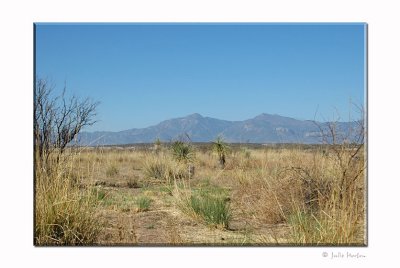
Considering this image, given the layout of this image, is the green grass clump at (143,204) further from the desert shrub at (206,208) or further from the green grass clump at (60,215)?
the green grass clump at (60,215)

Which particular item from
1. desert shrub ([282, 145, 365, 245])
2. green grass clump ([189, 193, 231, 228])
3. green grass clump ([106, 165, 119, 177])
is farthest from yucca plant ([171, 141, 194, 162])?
green grass clump ([189, 193, 231, 228])

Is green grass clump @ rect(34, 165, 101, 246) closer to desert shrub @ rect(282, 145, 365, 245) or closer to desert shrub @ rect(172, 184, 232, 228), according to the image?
desert shrub @ rect(172, 184, 232, 228)

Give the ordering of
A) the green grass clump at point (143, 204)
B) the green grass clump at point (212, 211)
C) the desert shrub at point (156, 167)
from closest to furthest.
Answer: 1. the green grass clump at point (212, 211)
2. the green grass clump at point (143, 204)
3. the desert shrub at point (156, 167)

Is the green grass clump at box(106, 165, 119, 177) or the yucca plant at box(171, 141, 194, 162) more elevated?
the yucca plant at box(171, 141, 194, 162)

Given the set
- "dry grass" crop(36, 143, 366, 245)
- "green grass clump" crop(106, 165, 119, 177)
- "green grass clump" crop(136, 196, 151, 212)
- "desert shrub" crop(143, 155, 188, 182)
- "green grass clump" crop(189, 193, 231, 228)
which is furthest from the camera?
"green grass clump" crop(106, 165, 119, 177)

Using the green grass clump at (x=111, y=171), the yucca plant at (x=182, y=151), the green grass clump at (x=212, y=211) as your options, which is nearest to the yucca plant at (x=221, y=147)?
the yucca plant at (x=182, y=151)

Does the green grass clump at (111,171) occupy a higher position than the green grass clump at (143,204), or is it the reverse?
the green grass clump at (111,171)

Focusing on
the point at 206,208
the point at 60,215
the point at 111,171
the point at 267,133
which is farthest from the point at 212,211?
the point at 111,171

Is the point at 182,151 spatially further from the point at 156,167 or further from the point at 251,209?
the point at 251,209

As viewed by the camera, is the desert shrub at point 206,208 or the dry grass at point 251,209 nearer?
the dry grass at point 251,209

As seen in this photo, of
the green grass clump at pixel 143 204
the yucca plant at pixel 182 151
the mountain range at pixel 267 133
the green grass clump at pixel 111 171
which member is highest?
the mountain range at pixel 267 133
